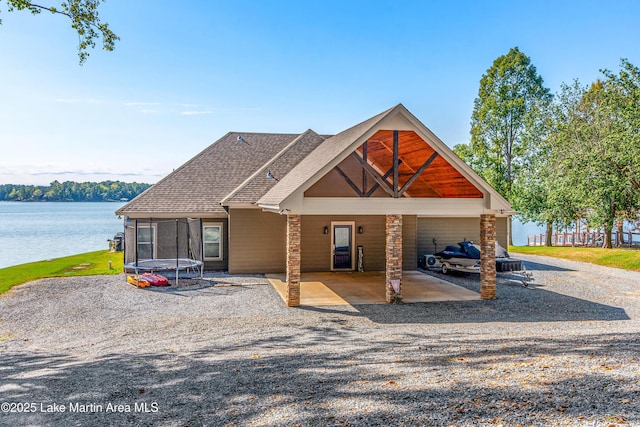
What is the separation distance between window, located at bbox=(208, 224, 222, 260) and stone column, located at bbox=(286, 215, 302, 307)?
24.2 ft

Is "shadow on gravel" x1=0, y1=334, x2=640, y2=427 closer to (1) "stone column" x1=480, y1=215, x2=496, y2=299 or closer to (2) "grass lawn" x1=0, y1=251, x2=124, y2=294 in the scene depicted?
(1) "stone column" x1=480, y1=215, x2=496, y2=299

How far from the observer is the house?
495 inches

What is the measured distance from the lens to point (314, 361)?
7309 mm

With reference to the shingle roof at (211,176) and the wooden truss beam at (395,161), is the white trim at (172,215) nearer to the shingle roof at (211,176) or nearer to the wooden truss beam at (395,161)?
the shingle roof at (211,176)

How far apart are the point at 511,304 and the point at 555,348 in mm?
5693

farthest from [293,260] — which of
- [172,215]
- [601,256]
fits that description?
[601,256]

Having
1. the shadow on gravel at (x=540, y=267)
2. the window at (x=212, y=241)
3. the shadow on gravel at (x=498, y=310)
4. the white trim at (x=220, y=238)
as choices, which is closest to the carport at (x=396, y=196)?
the shadow on gravel at (x=498, y=310)

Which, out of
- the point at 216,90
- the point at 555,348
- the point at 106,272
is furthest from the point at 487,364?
the point at 216,90

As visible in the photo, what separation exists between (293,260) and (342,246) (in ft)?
22.9

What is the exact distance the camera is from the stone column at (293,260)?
493 inches

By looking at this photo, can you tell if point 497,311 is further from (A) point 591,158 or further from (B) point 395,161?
(A) point 591,158

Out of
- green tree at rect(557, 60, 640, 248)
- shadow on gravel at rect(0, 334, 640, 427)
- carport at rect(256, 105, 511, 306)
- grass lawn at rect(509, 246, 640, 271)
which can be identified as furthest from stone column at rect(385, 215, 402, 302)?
green tree at rect(557, 60, 640, 248)

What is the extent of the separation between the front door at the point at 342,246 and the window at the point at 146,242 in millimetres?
7503

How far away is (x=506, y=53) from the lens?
105ft
